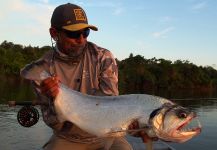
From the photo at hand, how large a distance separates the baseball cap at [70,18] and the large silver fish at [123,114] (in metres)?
0.76

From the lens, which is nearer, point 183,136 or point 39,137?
point 183,136

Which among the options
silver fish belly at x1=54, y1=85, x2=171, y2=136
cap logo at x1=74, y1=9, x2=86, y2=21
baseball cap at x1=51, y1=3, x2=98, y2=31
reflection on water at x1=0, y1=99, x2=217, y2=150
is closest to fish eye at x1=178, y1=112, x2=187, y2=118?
silver fish belly at x1=54, y1=85, x2=171, y2=136

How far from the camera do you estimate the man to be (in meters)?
4.95

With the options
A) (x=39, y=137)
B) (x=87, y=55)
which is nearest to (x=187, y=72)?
(x=39, y=137)

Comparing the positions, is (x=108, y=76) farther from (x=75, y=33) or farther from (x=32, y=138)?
(x=32, y=138)

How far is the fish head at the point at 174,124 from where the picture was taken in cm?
391

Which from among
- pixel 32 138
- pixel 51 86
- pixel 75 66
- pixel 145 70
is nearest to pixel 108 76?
pixel 75 66

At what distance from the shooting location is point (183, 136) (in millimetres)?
3916

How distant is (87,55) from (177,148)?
12420 millimetres

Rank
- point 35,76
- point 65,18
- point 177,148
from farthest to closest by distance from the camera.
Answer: point 177,148, point 65,18, point 35,76

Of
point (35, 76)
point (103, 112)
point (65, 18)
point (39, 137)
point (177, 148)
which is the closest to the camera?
point (103, 112)

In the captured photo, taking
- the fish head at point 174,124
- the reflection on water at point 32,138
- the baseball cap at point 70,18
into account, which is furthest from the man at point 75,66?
the reflection on water at point 32,138

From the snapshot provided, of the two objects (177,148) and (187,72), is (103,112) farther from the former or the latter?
(187,72)

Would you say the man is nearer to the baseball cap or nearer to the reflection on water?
the baseball cap
